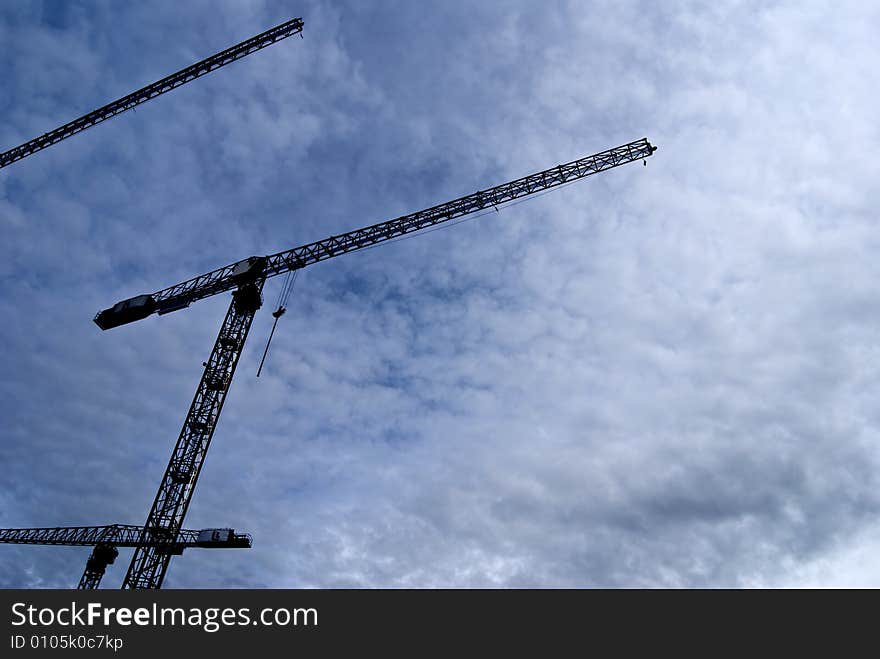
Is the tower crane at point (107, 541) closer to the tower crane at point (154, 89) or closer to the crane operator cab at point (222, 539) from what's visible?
the crane operator cab at point (222, 539)

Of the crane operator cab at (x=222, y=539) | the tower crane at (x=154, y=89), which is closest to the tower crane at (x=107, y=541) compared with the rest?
the crane operator cab at (x=222, y=539)

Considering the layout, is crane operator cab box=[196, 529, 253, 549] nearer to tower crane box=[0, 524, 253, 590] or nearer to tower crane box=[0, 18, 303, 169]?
tower crane box=[0, 524, 253, 590]

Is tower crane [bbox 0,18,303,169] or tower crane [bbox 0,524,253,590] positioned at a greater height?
tower crane [bbox 0,18,303,169]

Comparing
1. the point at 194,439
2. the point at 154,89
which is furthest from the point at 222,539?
the point at 154,89

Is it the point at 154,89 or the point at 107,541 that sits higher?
the point at 154,89

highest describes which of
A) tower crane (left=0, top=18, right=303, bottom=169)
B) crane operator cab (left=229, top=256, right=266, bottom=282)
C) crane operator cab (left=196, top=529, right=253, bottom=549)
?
tower crane (left=0, top=18, right=303, bottom=169)

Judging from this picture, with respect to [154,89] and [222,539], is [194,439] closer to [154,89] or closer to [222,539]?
[222,539]

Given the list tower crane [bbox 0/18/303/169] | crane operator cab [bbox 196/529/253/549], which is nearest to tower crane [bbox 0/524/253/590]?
crane operator cab [bbox 196/529/253/549]

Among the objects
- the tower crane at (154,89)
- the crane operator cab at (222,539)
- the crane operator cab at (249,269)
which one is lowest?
the crane operator cab at (222,539)
